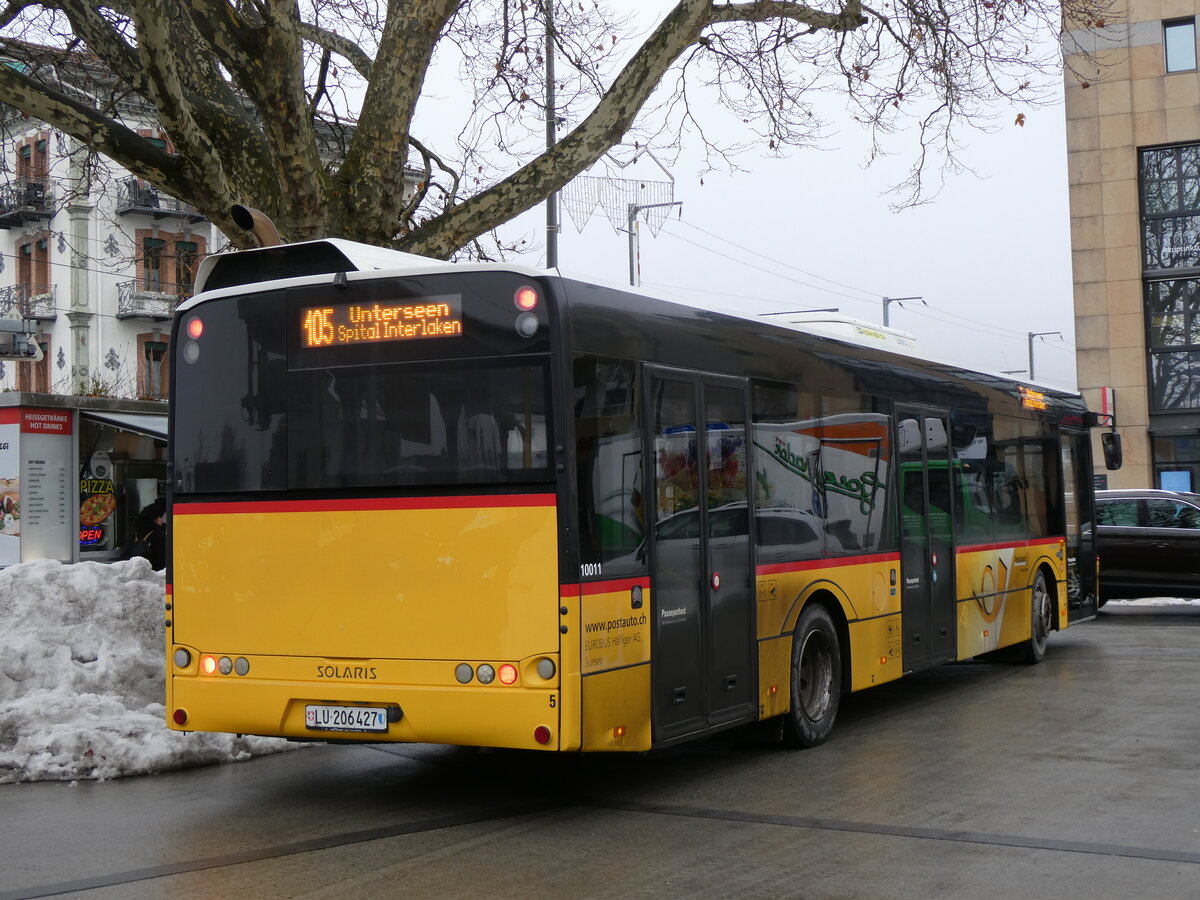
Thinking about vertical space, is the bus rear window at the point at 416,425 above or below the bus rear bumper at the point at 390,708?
above

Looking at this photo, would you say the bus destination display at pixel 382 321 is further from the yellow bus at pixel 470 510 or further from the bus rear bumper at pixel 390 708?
the bus rear bumper at pixel 390 708

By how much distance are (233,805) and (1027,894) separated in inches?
177

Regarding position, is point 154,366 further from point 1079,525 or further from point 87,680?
point 87,680

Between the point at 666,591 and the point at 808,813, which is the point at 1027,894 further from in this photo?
the point at 666,591

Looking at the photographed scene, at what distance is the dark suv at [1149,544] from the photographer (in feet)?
66.9

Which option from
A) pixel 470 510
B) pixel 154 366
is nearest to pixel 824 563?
pixel 470 510

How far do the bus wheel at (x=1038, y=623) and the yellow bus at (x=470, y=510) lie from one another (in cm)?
623

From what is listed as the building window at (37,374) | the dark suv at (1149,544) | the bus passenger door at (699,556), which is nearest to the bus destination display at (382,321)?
the bus passenger door at (699,556)

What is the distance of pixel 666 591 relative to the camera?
8117 millimetres

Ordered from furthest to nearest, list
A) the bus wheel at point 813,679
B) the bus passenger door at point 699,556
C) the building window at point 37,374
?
1. the building window at point 37,374
2. the bus wheel at point 813,679
3. the bus passenger door at point 699,556

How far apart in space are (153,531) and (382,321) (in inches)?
485

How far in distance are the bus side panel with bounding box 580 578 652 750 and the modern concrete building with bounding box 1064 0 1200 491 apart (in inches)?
1271

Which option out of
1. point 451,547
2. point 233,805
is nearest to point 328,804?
point 233,805

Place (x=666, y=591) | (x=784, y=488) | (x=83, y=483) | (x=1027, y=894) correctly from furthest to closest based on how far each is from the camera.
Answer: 1. (x=83, y=483)
2. (x=784, y=488)
3. (x=666, y=591)
4. (x=1027, y=894)
